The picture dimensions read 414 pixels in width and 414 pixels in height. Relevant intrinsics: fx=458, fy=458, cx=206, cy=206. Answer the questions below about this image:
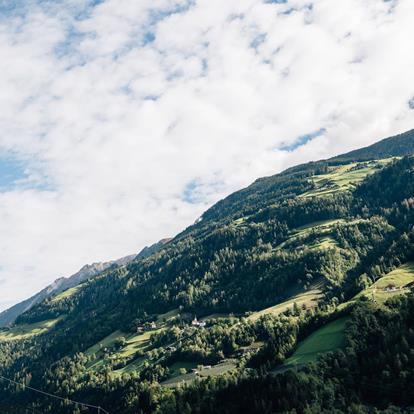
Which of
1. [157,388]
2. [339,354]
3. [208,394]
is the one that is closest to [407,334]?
[339,354]

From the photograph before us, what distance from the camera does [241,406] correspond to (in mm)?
129625

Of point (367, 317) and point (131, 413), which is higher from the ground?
point (367, 317)

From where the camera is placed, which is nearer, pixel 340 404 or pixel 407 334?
pixel 340 404

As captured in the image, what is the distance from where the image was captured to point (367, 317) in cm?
15775

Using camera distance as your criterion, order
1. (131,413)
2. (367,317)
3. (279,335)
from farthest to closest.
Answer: (279,335) → (131,413) → (367,317)

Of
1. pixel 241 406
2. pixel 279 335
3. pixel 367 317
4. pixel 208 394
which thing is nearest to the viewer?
pixel 241 406

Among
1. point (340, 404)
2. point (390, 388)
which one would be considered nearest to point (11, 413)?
point (340, 404)

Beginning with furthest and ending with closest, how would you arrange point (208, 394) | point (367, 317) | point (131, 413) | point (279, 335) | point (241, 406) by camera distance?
1. point (279, 335)
2. point (131, 413)
3. point (367, 317)
4. point (208, 394)
5. point (241, 406)

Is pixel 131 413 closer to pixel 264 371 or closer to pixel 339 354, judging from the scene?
pixel 264 371

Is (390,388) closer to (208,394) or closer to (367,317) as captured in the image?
(367,317)

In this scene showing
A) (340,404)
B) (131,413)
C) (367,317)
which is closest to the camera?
(340,404)

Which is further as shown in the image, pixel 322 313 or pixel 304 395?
pixel 322 313

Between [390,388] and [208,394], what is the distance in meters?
57.4

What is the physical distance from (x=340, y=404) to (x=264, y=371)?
1983 inches
